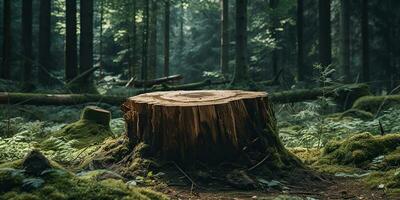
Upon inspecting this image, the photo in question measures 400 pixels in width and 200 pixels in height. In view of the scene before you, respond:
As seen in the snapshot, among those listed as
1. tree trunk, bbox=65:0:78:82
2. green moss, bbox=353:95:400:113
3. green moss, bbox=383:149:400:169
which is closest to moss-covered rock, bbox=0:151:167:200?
green moss, bbox=383:149:400:169

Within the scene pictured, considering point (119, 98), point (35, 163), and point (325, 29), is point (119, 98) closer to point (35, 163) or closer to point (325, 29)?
point (325, 29)

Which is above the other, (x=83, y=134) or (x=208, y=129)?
(x=208, y=129)

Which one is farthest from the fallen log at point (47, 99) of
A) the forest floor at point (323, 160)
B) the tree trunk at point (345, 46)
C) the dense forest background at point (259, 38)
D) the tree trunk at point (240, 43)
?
the tree trunk at point (345, 46)

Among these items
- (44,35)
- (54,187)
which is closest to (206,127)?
(54,187)

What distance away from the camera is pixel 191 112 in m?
6.07

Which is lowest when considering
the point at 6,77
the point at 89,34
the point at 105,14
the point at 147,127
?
the point at 147,127

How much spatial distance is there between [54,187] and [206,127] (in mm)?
2389

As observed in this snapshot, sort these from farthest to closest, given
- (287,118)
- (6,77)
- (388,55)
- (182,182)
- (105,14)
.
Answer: (105,14), (388,55), (6,77), (287,118), (182,182)

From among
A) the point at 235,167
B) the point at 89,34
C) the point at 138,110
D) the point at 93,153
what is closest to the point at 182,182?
the point at 235,167

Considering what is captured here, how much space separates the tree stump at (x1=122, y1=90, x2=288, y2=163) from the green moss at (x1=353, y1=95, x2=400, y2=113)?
20.6 feet

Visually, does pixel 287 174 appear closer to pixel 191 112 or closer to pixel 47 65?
pixel 191 112

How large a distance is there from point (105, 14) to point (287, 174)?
2403 centimetres

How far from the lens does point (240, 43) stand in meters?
17.9

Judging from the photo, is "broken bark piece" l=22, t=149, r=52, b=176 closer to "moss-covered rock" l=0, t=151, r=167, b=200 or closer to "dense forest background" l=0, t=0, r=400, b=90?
"moss-covered rock" l=0, t=151, r=167, b=200
